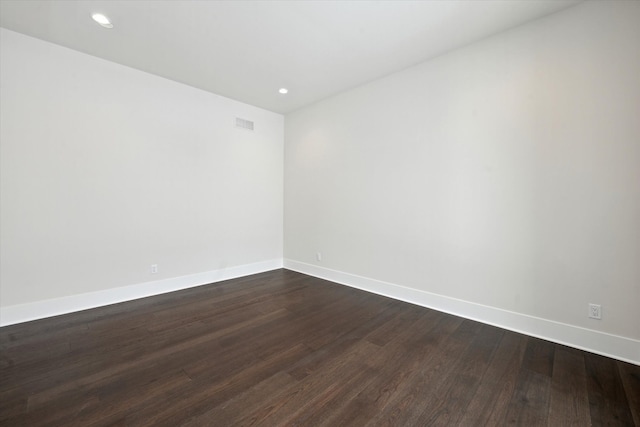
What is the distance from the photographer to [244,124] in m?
4.42

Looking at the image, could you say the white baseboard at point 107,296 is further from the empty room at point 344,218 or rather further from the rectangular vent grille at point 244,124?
the rectangular vent grille at point 244,124

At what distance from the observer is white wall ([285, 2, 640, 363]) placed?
208cm

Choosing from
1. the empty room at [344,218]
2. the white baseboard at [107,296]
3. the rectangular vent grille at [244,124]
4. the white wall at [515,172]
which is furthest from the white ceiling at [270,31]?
the white baseboard at [107,296]

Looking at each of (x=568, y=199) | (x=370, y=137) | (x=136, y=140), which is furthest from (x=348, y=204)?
Answer: (x=136, y=140)

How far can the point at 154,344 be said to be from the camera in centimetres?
229

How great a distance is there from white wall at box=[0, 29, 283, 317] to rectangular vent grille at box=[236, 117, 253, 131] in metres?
0.09

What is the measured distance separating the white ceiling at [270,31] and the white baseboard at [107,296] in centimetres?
273

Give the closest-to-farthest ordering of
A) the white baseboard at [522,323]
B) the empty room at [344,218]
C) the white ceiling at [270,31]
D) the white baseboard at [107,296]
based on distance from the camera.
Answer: the empty room at [344,218]
the white baseboard at [522,323]
the white ceiling at [270,31]
the white baseboard at [107,296]

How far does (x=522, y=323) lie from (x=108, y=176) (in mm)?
4695

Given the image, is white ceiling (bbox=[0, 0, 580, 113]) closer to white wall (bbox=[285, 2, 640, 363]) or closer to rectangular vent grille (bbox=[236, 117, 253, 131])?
white wall (bbox=[285, 2, 640, 363])

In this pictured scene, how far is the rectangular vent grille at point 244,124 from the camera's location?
434 cm

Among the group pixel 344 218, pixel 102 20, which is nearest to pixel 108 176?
pixel 102 20

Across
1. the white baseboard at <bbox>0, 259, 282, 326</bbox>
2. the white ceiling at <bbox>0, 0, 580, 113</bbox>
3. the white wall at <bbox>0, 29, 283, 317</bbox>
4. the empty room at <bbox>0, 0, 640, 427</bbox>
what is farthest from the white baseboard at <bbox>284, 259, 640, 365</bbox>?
the white ceiling at <bbox>0, 0, 580, 113</bbox>

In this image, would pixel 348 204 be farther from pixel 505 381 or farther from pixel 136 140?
pixel 136 140
